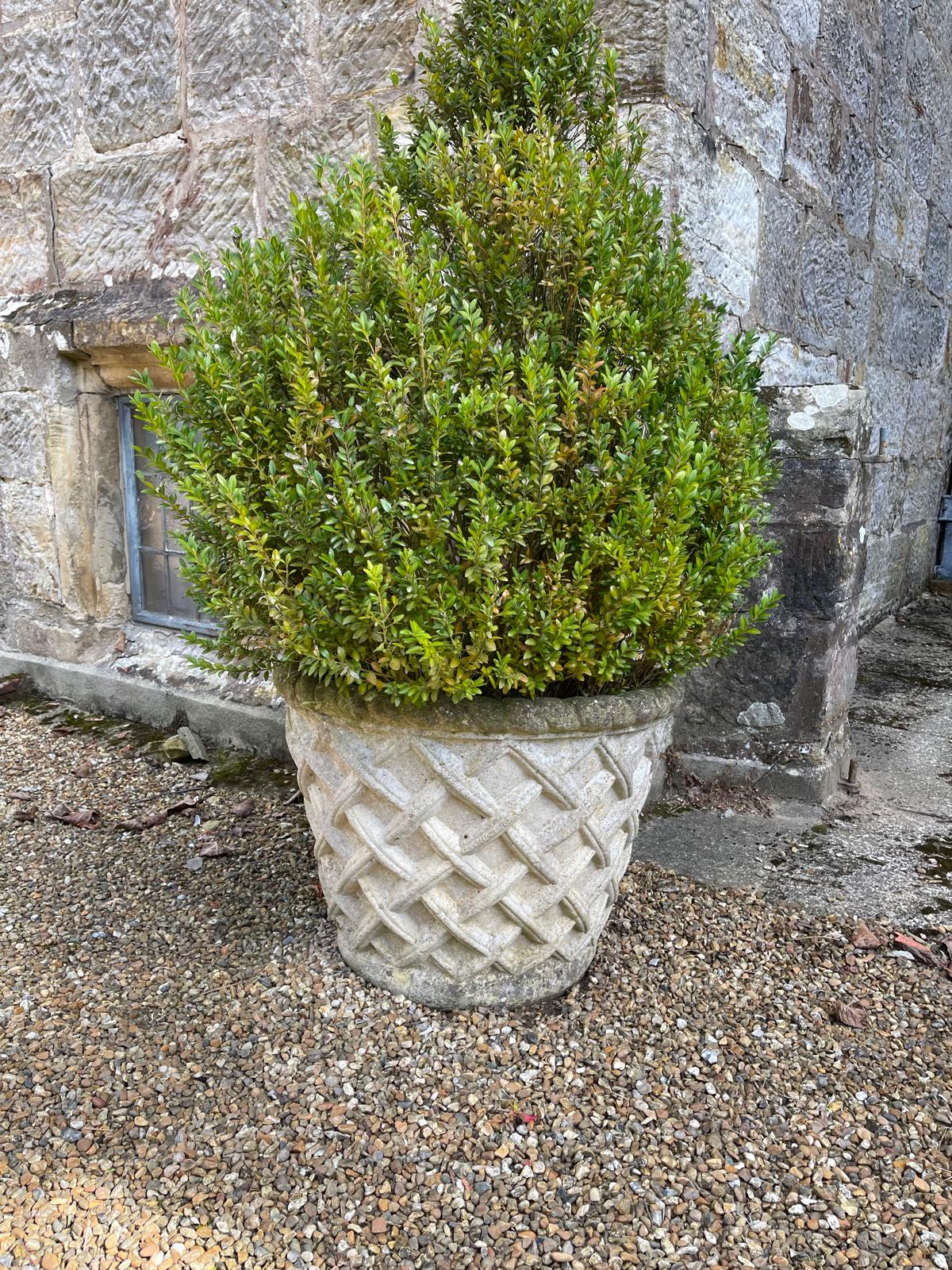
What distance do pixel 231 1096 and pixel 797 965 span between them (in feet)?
4.04

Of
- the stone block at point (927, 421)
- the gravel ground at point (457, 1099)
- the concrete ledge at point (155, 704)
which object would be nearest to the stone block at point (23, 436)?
the concrete ledge at point (155, 704)

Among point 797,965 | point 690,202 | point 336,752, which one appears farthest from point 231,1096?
point 690,202

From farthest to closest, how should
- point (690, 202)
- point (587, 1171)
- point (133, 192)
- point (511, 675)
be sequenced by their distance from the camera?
point (133, 192) → point (690, 202) → point (511, 675) → point (587, 1171)

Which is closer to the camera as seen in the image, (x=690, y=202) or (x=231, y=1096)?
(x=231, y=1096)

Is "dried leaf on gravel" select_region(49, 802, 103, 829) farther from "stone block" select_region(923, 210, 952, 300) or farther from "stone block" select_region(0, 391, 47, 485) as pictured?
"stone block" select_region(923, 210, 952, 300)

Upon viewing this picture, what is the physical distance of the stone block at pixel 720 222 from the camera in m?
2.70

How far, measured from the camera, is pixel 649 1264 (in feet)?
4.48

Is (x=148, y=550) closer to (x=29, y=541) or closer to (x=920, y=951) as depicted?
(x=29, y=541)

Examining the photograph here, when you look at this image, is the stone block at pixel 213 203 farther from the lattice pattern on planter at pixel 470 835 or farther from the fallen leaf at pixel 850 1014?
the fallen leaf at pixel 850 1014

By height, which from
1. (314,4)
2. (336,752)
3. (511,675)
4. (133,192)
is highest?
(314,4)

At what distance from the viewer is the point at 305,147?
126 inches

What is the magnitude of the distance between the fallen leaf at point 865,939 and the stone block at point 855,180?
320 centimetres

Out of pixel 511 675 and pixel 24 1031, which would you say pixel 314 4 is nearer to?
pixel 511 675

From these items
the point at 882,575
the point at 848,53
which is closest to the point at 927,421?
the point at 882,575
